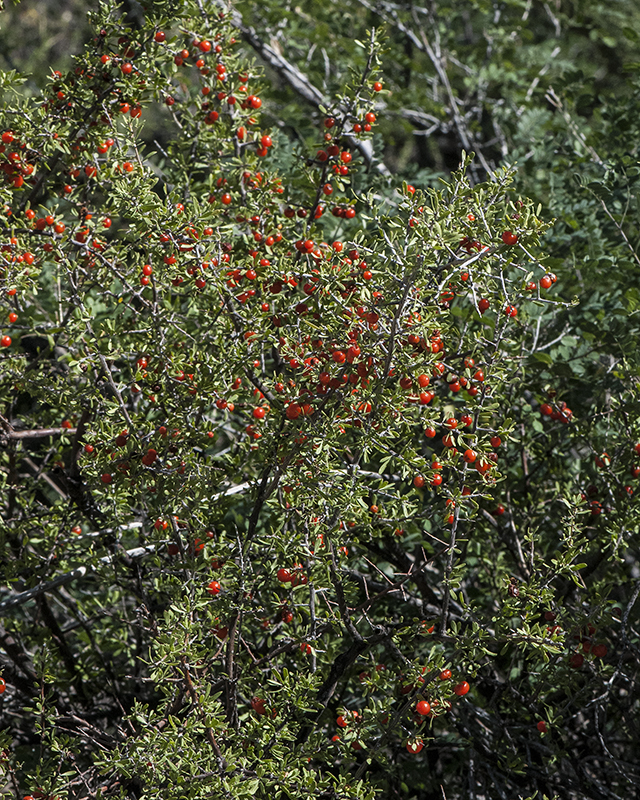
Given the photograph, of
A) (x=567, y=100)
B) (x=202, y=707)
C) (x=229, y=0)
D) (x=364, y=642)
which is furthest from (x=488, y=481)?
(x=567, y=100)

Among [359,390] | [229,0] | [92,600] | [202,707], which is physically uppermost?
[229,0]

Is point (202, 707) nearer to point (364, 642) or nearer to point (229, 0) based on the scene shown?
point (364, 642)

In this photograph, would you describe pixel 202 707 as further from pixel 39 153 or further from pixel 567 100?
pixel 567 100

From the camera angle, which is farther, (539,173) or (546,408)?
(539,173)

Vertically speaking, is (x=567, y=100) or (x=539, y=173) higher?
(x=567, y=100)

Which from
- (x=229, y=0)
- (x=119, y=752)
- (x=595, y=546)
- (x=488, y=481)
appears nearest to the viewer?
(x=119, y=752)

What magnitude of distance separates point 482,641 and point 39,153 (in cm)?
230

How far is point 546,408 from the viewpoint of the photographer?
123 inches

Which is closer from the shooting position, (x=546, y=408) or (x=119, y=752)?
(x=119, y=752)

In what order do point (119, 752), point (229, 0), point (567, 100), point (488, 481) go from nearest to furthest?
point (119, 752), point (488, 481), point (229, 0), point (567, 100)

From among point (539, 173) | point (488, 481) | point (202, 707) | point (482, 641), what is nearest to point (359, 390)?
point (488, 481)

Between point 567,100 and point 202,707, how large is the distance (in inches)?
153

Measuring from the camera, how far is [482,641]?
231 centimetres

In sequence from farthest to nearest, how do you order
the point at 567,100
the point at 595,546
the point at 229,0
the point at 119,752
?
1. the point at 567,100
2. the point at 229,0
3. the point at 595,546
4. the point at 119,752
